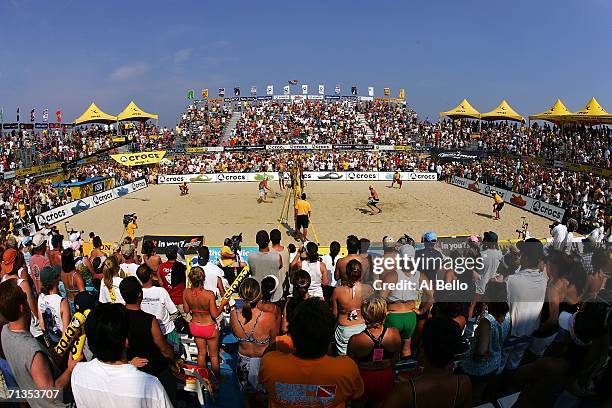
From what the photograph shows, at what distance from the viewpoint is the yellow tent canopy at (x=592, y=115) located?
1011 inches

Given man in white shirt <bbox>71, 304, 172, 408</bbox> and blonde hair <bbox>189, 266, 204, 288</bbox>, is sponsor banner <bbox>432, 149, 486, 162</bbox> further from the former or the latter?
man in white shirt <bbox>71, 304, 172, 408</bbox>

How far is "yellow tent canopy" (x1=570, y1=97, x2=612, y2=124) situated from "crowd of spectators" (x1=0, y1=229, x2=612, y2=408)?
24.3 metres

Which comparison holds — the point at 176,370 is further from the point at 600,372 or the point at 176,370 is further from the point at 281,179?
the point at 281,179

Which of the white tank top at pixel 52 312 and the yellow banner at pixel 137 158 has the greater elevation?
the yellow banner at pixel 137 158

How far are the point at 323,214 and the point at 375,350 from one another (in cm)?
1650

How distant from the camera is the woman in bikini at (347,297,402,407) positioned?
331cm

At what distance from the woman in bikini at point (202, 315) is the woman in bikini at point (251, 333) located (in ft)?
2.58

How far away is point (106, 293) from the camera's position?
209 inches

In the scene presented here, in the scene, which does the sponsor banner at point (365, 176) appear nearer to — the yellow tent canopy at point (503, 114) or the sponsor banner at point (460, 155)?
the sponsor banner at point (460, 155)

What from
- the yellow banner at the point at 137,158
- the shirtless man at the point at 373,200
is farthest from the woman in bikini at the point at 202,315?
the yellow banner at the point at 137,158

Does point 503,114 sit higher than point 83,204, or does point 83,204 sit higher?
point 503,114

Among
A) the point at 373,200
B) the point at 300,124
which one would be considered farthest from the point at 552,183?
the point at 300,124

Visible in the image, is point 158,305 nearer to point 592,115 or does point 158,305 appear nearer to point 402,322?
point 402,322

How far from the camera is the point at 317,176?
33719mm
